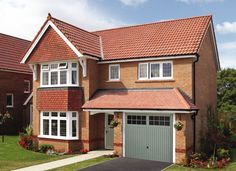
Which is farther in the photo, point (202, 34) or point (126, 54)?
point (126, 54)

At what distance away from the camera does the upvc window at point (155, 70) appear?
19.3 meters

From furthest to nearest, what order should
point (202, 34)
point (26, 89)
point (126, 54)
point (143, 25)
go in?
1. point (26, 89)
2. point (143, 25)
3. point (126, 54)
4. point (202, 34)

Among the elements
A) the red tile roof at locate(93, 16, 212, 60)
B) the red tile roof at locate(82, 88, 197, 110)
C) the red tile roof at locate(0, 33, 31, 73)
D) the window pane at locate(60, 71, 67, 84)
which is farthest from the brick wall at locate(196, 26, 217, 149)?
the red tile roof at locate(0, 33, 31, 73)

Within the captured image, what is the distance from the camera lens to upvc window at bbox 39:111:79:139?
20.6 metres

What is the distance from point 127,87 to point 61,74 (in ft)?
15.8

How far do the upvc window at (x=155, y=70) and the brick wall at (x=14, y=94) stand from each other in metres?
15.0

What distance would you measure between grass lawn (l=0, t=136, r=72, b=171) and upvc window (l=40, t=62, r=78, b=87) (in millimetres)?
4980

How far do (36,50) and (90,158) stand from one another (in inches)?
374

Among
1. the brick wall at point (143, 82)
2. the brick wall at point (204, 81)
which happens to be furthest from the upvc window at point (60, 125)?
the brick wall at point (204, 81)

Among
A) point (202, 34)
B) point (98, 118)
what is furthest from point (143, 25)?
point (98, 118)

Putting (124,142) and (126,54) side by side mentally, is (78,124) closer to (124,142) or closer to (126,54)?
(124,142)

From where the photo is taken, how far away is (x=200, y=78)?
20172 millimetres

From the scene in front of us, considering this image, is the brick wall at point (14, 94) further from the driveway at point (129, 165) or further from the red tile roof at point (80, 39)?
the driveway at point (129, 165)

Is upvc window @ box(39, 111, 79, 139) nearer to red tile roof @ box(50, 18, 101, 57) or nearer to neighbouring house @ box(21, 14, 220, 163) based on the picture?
neighbouring house @ box(21, 14, 220, 163)
